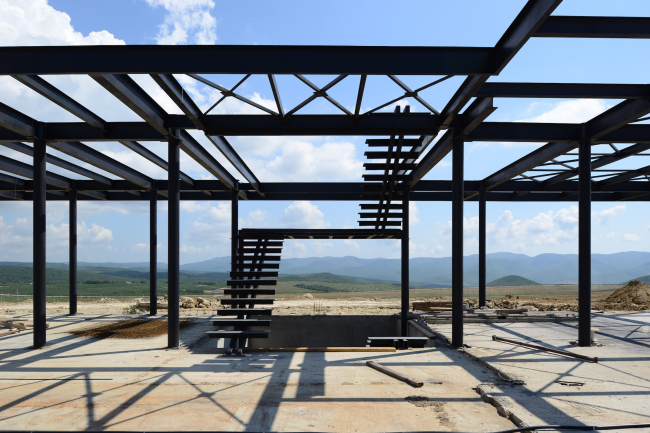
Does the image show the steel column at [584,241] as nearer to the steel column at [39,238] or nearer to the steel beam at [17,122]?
the steel column at [39,238]

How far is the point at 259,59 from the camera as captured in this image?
802 cm

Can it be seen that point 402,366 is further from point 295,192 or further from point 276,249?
point 295,192

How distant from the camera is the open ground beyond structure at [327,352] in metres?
6.49

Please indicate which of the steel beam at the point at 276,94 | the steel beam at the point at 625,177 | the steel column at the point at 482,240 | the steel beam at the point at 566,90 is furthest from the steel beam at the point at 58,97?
the steel beam at the point at 625,177

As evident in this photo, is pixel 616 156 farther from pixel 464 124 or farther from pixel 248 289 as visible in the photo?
pixel 248 289

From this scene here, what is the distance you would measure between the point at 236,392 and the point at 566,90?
9.34 m

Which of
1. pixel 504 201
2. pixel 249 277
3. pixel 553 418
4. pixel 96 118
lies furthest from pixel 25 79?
pixel 504 201

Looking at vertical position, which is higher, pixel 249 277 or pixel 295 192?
pixel 295 192

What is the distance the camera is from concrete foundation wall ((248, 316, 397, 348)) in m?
18.7

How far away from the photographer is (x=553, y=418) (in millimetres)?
6062

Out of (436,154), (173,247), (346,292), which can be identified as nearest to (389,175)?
(436,154)

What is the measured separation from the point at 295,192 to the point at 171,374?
1122 centimetres

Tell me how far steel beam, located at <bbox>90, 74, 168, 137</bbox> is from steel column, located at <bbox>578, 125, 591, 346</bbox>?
11.4 metres

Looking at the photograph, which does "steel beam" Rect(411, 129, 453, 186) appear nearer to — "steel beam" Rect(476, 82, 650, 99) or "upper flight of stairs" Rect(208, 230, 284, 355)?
"steel beam" Rect(476, 82, 650, 99)
